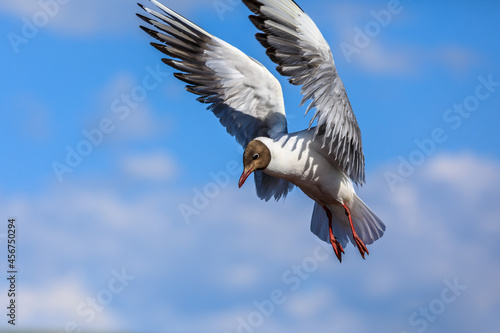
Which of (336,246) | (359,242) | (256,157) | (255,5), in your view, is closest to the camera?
(255,5)

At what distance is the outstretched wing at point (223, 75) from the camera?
6773mm

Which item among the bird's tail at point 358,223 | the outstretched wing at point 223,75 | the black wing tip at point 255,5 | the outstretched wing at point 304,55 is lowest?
the bird's tail at point 358,223

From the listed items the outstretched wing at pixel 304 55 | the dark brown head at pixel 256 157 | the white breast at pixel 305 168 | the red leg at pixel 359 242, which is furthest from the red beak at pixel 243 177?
the red leg at pixel 359 242

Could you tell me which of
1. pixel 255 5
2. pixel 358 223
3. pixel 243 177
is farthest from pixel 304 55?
pixel 358 223

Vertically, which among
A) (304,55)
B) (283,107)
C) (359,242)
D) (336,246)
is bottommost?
(359,242)

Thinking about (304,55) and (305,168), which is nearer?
(304,55)

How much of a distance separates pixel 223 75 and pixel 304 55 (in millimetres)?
1501

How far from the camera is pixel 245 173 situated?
19.6 feet

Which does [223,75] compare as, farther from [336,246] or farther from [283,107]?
[336,246]

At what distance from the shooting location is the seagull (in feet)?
18.0

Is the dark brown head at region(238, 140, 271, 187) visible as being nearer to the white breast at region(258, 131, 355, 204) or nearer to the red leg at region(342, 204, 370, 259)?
the white breast at region(258, 131, 355, 204)

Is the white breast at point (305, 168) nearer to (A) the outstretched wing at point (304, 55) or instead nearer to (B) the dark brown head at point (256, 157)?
(B) the dark brown head at point (256, 157)

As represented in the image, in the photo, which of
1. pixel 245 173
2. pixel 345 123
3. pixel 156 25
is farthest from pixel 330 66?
pixel 156 25

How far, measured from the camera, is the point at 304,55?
547cm
